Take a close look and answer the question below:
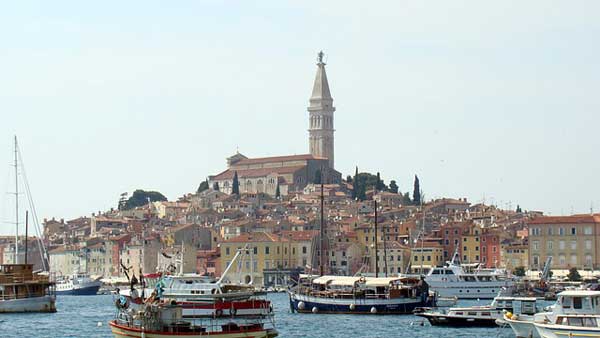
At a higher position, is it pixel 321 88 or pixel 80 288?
pixel 321 88

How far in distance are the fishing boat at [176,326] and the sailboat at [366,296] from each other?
895 inches

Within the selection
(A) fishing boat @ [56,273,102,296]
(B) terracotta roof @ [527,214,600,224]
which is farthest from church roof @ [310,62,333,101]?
(B) terracotta roof @ [527,214,600,224]

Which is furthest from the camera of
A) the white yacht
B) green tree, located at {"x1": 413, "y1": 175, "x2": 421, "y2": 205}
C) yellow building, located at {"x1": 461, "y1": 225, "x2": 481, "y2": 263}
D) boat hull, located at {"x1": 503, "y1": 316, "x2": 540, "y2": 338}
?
green tree, located at {"x1": 413, "y1": 175, "x2": 421, "y2": 205}

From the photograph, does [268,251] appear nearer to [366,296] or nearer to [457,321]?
[366,296]

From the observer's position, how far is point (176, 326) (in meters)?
36.5

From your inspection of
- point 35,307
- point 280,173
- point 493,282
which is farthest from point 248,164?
point 35,307

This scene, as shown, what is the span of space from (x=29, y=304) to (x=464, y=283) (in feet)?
84.8

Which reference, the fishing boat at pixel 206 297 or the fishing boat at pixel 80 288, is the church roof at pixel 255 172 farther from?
the fishing boat at pixel 206 297

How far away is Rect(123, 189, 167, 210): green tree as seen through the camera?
168750 millimetres

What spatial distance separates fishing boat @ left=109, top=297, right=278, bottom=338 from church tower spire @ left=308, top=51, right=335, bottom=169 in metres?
134

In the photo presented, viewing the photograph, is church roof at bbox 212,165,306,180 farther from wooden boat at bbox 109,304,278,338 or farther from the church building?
wooden boat at bbox 109,304,278,338

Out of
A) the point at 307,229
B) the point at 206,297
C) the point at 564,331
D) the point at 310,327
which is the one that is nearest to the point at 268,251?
the point at 307,229

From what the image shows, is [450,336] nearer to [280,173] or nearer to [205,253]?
[205,253]

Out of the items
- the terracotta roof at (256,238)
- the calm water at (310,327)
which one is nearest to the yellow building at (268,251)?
the terracotta roof at (256,238)
